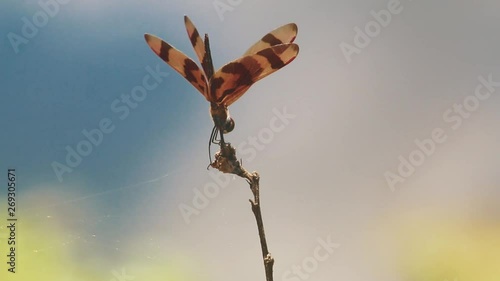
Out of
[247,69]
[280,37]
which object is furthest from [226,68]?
[280,37]

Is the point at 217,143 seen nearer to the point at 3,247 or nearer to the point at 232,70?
the point at 232,70

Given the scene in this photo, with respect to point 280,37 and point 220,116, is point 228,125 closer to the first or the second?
point 220,116

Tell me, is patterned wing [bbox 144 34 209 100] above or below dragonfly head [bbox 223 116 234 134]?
above

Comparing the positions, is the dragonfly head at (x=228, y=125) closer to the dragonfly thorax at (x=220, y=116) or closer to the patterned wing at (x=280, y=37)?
the dragonfly thorax at (x=220, y=116)

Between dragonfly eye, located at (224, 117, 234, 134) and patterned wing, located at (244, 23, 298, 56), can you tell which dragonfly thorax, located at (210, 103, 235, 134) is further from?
patterned wing, located at (244, 23, 298, 56)

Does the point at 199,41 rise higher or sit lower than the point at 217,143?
higher

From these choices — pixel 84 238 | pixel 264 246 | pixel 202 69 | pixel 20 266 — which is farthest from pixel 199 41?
pixel 20 266

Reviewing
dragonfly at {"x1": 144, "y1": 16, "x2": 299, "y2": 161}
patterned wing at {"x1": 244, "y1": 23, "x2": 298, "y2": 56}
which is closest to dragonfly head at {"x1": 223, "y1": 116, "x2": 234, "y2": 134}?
dragonfly at {"x1": 144, "y1": 16, "x2": 299, "y2": 161}
